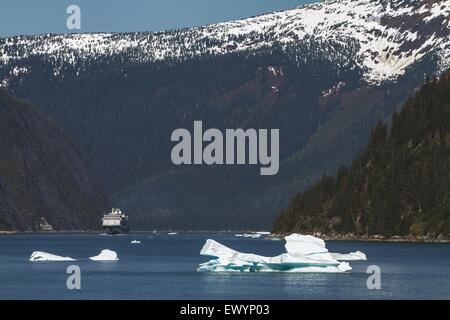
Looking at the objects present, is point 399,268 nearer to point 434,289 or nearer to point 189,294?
point 434,289

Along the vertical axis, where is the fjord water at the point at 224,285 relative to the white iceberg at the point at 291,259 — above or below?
below

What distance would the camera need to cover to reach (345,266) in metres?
183

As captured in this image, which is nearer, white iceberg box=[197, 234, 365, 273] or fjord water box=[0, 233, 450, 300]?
fjord water box=[0, 233, 450, 300]

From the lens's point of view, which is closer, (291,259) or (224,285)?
(224,285)

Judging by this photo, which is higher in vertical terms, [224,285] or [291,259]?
[291,259]

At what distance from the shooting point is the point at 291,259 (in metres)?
177

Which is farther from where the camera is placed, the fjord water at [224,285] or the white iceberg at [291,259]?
the white iceberg at [291,259]

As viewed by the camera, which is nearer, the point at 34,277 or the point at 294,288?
the point at 294,288

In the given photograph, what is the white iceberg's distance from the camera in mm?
171375

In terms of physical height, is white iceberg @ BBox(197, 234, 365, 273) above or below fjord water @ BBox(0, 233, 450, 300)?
above

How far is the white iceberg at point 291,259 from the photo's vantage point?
171 m
